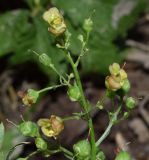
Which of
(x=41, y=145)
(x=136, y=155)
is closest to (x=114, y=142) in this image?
(x=136, y=155)

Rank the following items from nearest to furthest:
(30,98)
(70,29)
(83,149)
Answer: (83,149) < (30,98) < (70,29)

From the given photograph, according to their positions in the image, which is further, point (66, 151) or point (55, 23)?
point (66, 151)

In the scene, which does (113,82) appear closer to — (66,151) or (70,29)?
(66,151)

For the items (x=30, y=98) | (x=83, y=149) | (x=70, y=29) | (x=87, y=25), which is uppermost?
(x=87, y=25)

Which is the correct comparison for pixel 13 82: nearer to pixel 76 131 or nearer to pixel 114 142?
pixel 76 131

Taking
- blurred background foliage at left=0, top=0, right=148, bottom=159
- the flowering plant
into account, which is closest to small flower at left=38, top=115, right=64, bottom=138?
the flowering plant

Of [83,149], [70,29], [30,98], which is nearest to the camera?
[83,149]

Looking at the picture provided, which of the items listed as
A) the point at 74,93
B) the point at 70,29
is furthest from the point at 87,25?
the point at 70,29

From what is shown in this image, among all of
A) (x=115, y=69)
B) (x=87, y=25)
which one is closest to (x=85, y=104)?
(x=115, y=69)

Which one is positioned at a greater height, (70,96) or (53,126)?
(70,96)
